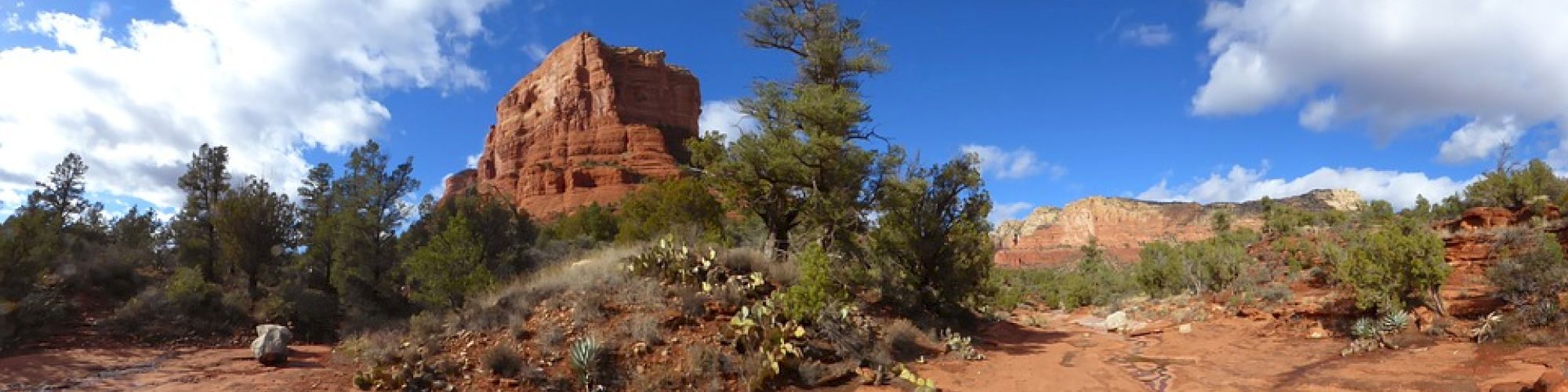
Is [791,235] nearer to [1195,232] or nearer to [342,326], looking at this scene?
[342,326]

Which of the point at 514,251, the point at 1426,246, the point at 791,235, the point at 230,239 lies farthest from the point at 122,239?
the point at 1426,246

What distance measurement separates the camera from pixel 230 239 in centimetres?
1884

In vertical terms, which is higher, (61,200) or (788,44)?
(788,44)

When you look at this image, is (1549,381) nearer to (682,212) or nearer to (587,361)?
(587,361)

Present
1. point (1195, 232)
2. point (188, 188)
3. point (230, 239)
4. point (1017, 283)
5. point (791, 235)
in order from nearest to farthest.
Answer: point (791, 235)
point (230, 239)
point (188, 188)
point (1017, 283)
point (1195, 232)

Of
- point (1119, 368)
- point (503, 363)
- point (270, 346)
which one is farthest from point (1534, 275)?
point (270, 346)

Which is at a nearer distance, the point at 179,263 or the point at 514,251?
the point at 514,251

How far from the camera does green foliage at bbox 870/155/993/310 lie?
1539 centimetres

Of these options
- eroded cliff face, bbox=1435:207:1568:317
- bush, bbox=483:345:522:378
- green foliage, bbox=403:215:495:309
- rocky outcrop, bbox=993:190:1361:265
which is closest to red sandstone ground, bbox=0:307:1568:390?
bush, bbox=483:345:522:378

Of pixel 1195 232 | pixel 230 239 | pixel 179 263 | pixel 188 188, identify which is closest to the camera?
pixel 230 239

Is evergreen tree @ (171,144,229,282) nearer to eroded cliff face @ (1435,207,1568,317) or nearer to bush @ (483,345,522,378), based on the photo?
bush @ (483,345,522,378)

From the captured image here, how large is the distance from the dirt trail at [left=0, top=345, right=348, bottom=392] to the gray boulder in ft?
0.52

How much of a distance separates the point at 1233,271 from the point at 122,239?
37422 mm

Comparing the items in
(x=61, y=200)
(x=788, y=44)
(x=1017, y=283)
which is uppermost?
(x=788, y=44)
